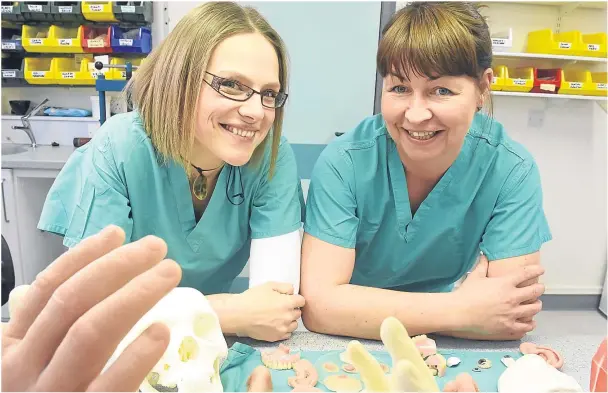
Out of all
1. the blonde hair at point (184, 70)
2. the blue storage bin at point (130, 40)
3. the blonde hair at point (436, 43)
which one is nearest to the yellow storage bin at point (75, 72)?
the blue storage bin at point (130, 40)

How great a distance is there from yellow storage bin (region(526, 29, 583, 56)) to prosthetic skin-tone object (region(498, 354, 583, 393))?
1943mm

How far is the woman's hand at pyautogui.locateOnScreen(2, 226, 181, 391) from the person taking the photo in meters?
0.37

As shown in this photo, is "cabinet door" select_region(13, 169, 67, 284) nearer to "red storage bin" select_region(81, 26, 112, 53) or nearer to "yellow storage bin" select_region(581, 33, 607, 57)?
"red storage bin" select_region(81, 26, 112, 53)

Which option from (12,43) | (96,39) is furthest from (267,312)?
(12,43)

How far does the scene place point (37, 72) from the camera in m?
2.44

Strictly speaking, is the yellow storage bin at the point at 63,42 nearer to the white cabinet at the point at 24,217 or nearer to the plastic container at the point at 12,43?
the plastic container at the point at 12,43

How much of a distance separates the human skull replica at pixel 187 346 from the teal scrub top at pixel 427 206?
355mm

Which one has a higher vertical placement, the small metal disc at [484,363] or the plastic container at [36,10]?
the plastic container at [36,10]

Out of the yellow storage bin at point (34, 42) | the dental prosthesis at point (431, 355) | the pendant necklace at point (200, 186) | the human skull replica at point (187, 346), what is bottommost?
the dental prosthesis at point (431, 355)

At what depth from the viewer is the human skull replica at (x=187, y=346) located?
2.22 feet

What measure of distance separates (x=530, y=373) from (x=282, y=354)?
15.8 inches

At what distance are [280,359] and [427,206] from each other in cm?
53

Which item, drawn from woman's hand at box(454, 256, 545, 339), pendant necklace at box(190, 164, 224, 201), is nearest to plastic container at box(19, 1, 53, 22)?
pendant necklace at box(190, 164, 224, 201)

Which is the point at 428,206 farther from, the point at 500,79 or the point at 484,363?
the point at 500,79
